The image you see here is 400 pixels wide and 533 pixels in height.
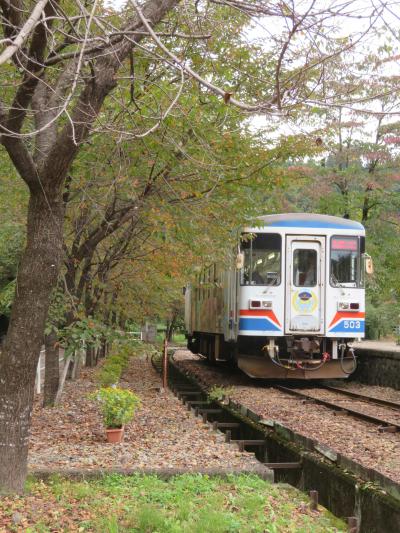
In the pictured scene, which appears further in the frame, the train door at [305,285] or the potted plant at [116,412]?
the train door at [305,285]

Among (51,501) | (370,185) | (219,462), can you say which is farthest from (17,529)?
(370,185)

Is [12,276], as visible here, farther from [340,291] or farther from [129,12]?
[129,12]

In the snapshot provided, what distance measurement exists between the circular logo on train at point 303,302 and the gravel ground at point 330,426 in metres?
1.76

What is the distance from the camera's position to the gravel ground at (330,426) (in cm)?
803

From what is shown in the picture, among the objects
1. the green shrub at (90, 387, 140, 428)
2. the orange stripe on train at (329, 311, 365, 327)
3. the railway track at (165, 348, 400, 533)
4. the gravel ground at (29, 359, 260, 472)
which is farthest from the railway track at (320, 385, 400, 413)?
the green shrub at (90, 387, 140, 428)

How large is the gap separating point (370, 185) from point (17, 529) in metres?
16.9

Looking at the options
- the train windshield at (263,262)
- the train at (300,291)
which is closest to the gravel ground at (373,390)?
the train at (300,291)

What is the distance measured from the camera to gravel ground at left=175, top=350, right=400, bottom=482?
803 centimetres

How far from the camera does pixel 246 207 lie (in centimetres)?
1070

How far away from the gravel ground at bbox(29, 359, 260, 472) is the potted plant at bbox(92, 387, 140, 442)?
0.56 feet

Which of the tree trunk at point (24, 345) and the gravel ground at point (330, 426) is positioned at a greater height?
the tree trunk at point (24, 345)

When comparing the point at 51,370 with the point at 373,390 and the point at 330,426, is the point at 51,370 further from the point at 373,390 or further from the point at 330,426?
the point at 373,390

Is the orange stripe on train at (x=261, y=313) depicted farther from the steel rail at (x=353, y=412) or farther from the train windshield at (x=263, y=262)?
the steel rail at (x=353, y=412)

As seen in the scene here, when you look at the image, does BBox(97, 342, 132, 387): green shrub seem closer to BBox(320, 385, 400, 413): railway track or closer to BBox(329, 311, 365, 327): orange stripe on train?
BBox(329, 311, 365, 327): orange stripe on train
